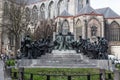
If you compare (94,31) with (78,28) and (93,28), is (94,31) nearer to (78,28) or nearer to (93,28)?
(93,28)

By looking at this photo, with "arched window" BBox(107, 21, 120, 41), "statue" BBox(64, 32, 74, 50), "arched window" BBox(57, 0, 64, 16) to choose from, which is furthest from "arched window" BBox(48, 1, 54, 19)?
"statue" BBox(64, 32, 74, 50)

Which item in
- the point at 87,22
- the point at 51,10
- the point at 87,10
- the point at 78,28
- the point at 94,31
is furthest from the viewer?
the point at 51,10

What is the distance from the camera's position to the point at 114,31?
247 ft

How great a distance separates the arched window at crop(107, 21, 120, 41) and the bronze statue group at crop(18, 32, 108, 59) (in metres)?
39.6

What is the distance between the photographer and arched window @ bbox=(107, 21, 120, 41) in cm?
7500

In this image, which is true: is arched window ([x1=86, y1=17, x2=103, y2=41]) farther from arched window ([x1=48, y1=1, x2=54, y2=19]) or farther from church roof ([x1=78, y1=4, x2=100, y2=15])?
arched window ([x1=48, y1=1, x2=54, y2=19])

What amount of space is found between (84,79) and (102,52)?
14093mm

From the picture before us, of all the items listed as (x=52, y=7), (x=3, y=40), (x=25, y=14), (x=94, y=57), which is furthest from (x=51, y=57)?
(x=52, y=7)

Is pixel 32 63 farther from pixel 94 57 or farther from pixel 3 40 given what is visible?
pixel 3 40

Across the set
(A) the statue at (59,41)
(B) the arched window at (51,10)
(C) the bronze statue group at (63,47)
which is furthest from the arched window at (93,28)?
(A) the statue at (59,41)

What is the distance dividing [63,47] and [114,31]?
136 ft

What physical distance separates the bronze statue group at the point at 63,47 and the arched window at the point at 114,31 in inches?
1560

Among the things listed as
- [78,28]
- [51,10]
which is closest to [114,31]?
[78,28]

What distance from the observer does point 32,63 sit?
31.1 metres
